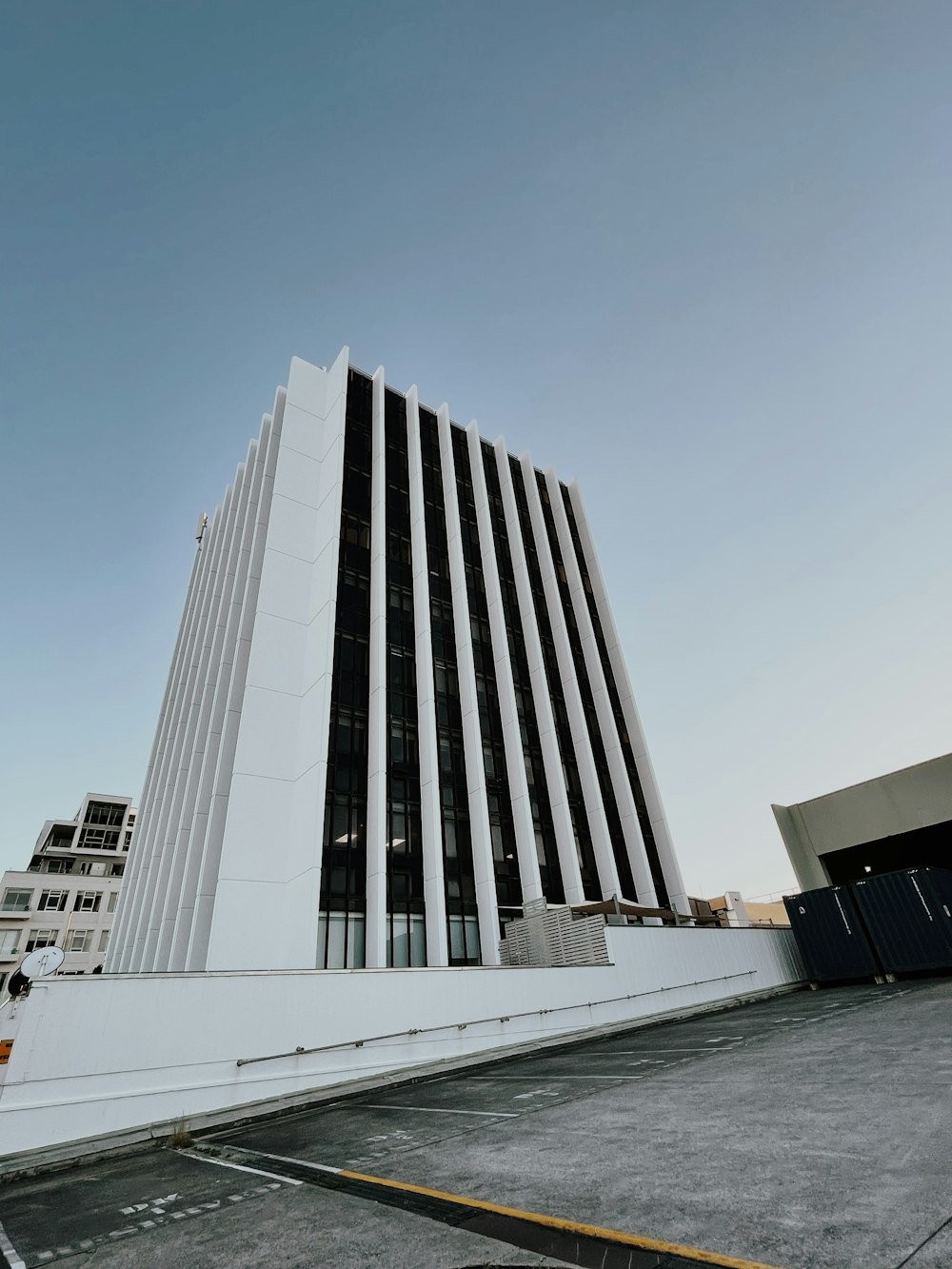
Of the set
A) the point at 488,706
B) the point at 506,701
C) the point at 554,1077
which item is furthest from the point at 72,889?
the point at 554,1077

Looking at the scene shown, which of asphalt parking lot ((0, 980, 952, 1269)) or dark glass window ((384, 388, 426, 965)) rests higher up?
dark glass window ((384, 388, 426, 965))

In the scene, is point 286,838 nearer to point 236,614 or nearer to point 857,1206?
point 236,614

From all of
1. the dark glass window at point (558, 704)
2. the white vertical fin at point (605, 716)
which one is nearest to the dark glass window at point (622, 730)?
the white vertical fin at point (605, 716)

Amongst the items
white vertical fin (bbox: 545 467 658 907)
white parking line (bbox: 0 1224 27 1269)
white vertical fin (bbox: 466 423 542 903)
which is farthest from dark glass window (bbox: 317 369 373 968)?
white parking line (bbox: 0 1224 27 1269)

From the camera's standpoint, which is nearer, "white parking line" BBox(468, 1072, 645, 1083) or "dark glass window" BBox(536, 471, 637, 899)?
"white parking line" BBox(468, 1072, 645, 1083)

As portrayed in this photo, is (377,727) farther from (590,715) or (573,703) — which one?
(590,715)

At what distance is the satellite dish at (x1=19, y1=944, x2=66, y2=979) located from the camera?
13.8 m

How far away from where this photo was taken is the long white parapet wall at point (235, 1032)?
12.8 meters

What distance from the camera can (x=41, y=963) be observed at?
47.0 feet

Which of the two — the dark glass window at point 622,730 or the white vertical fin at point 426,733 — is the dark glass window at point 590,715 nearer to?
the dark glass window at point 622,730

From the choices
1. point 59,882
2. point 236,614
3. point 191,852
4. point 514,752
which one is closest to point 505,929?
point 514,752

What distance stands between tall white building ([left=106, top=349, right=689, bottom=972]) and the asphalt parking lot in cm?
1347

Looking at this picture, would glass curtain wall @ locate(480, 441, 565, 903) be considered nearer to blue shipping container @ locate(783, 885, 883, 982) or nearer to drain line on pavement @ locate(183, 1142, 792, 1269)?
blue shipping container @ locate(783, 885, 883, 982)

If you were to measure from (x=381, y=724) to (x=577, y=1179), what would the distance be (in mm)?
24716
